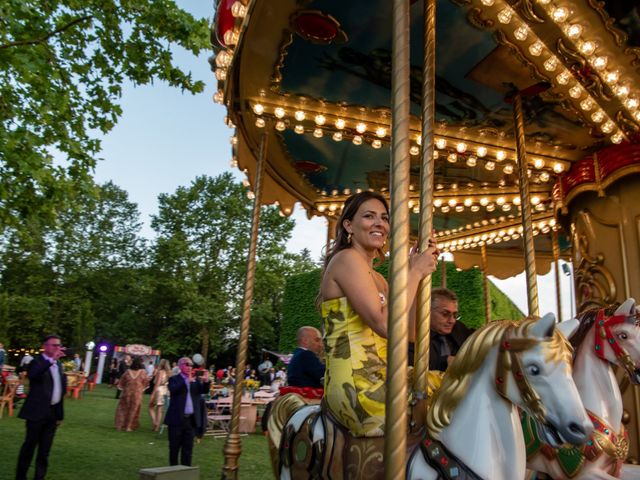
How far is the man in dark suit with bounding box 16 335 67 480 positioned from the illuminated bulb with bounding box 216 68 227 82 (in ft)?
12.3

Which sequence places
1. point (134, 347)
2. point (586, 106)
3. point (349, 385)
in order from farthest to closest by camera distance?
point (134, 347) < point (586, 106) < point (349, 385)

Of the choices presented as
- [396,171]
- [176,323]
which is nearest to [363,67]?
[396,171]

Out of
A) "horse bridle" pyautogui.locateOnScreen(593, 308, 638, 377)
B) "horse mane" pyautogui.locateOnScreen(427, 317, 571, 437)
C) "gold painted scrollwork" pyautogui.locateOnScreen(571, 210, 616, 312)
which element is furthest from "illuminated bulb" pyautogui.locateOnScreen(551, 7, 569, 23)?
"gold painted scrollwork" pyautogui.locateOnScreen(571, 210, 616, 312)

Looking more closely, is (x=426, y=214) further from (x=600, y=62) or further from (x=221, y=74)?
(x=221, y=74)

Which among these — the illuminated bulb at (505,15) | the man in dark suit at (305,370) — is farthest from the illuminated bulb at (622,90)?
the man in dark suit at (305,370)

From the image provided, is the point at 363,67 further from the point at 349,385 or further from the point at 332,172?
the point at 349,385

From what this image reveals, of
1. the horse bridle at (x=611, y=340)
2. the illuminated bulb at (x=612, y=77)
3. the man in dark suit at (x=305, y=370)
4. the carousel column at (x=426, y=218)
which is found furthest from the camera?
the man in dark suit at (x=305, y=370)

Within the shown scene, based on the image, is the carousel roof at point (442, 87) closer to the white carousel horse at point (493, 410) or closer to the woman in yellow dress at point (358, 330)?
the woman in yellow dress at point (358, 330)

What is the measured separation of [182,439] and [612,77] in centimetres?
625

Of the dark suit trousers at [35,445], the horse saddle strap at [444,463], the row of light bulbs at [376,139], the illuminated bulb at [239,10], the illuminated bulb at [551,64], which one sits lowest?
the dark suit trousers at [35,445]

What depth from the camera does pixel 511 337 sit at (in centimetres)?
198

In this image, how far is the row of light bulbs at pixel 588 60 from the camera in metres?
3.52

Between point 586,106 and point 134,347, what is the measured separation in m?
30.2

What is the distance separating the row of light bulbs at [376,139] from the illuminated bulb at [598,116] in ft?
4.08
